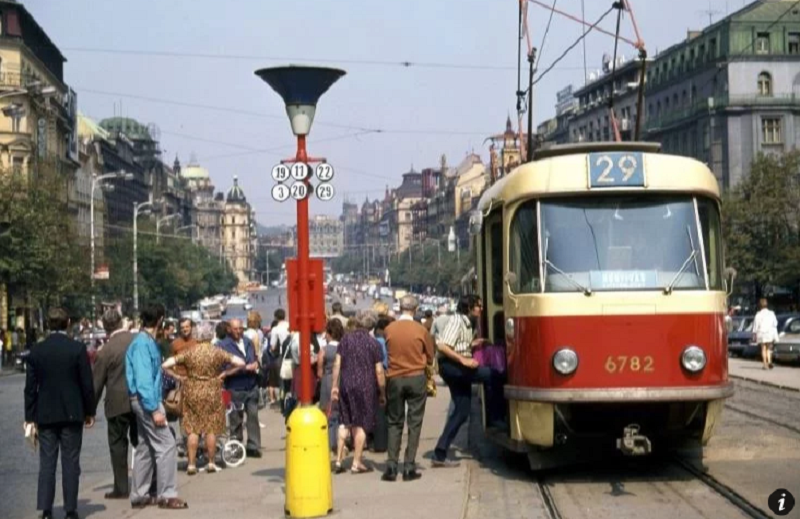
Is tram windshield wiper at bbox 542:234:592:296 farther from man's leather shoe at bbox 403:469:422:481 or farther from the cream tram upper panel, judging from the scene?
man's leather shoe at bbox 403:469:422:481

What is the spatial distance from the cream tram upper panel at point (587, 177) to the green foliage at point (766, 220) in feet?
167

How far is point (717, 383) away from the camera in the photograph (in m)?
13.5

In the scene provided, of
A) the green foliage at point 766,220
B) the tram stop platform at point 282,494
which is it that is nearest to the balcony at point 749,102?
the green foliage at point 766,220

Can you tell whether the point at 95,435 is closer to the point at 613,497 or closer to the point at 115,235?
the point at 613,497

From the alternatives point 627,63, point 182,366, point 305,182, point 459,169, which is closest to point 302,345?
point 305,182

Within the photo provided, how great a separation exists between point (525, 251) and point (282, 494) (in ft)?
10.8

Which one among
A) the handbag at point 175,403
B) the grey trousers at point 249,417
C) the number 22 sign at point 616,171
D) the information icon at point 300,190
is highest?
the number 22 sign at point 616,171

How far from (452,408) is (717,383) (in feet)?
10.4

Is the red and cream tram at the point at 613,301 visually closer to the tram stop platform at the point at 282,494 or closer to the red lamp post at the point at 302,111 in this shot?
the tram stop platform at the point at 282,494

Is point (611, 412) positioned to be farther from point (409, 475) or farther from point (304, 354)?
point (304, 354)

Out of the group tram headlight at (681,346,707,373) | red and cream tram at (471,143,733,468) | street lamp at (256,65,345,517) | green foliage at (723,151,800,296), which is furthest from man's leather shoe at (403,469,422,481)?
green foliage at (723,151,800,296)

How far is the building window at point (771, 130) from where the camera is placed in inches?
3477

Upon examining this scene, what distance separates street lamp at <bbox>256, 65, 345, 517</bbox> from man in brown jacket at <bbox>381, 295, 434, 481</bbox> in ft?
5.06

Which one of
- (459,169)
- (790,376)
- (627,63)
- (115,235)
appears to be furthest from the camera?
(459,169)
